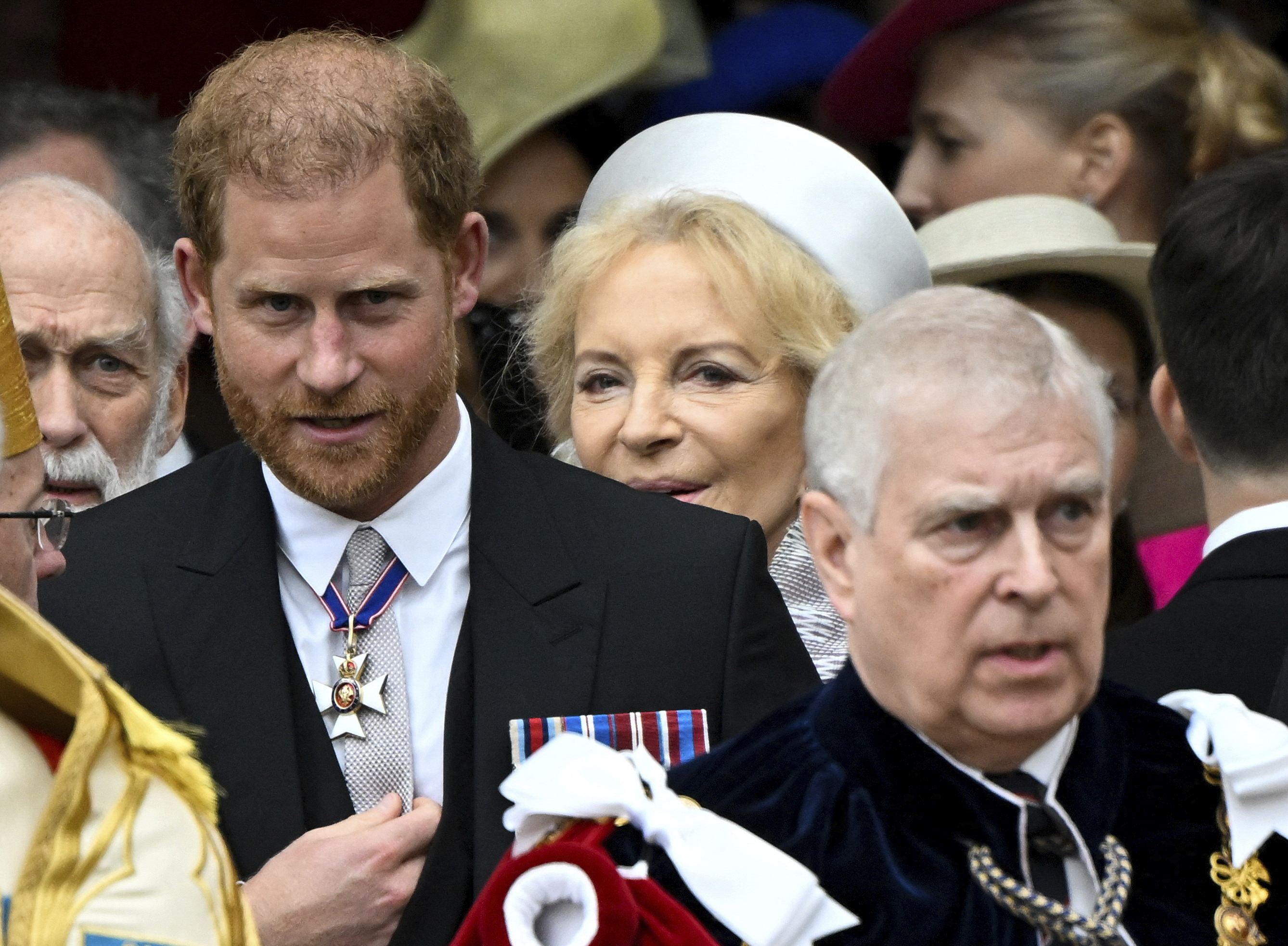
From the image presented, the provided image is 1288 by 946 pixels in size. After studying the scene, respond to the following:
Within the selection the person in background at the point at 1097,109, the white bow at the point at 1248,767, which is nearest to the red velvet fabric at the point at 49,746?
the white bow at the point at 1248,767

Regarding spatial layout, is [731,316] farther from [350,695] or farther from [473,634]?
[350,695]

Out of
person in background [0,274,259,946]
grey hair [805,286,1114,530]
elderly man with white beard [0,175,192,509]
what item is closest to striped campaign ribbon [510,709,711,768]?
grey hair [805,286,1114,530]

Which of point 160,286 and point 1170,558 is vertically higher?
→ point 160,286

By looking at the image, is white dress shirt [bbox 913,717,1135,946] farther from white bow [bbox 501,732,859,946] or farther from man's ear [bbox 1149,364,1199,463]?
man's ear [bbox 1149,364,1199,463]

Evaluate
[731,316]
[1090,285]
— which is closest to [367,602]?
[731,316]

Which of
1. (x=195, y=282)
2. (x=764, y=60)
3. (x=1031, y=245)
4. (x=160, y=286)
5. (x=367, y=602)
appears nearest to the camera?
(x=367, y=602)

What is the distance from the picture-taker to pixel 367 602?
3.02 meters

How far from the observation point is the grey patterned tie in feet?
9.60

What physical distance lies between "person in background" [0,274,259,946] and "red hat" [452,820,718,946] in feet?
1.20

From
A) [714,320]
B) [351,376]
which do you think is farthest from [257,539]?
[714,320]

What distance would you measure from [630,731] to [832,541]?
1.84 feet

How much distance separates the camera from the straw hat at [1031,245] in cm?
432

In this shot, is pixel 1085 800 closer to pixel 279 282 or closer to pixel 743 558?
pixel 743 558

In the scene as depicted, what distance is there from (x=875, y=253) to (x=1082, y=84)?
120 cm
